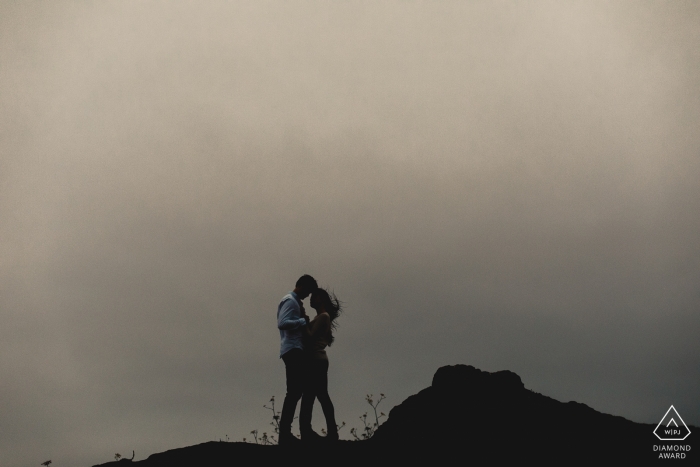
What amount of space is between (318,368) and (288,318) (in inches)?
35.7

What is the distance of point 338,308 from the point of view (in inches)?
413

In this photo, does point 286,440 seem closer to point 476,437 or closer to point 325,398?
point 325,398

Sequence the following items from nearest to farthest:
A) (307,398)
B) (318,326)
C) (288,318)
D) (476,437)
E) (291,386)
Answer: (476,437), (291,386), (288,318), (307,398), (318,326)

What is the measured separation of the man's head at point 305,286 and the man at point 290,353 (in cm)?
12

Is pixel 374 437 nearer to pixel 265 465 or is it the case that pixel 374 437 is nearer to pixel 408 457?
pixel 408 457

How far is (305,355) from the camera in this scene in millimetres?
10023

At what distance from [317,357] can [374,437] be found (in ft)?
5.51

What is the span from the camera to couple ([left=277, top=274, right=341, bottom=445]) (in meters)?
9.80

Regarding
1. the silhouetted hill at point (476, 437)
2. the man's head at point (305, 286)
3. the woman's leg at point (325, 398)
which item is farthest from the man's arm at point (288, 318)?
the silhouetted hill at point (476, 437)

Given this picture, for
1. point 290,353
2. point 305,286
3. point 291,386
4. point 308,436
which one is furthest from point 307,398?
point 305,286

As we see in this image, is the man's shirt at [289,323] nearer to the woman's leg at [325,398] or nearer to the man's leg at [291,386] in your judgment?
the man's leg at [291,386]

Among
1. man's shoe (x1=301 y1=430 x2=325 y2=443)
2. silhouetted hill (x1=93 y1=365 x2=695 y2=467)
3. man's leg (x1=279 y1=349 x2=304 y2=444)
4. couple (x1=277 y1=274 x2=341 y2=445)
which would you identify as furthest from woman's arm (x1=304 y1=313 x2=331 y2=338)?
silhouetted hill (x1=93 y1=365 x2=695 y2=467)

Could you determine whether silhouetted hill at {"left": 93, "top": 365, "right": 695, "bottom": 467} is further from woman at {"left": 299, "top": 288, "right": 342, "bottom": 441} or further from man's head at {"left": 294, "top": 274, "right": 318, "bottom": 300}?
man's head at {"left": 294, "top": 274, "right": 318, "bottom": 300}

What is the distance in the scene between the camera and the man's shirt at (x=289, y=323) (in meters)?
9.81
